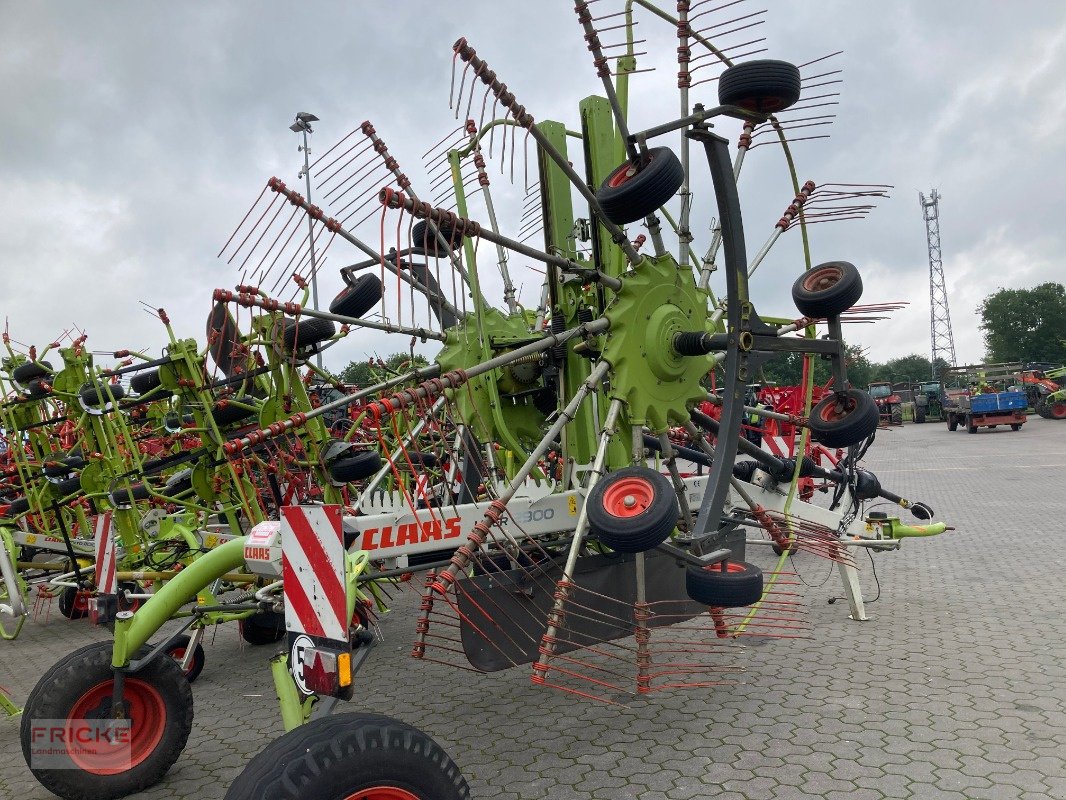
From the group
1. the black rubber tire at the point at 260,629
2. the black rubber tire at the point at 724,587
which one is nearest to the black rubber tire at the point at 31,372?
the black rubber tire at the point at 260,629

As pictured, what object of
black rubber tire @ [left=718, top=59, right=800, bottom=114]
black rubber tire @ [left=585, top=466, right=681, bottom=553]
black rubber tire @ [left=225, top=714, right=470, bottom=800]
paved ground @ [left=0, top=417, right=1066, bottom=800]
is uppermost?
black rubber tire @ [left=718, top=59, right=800, bottom=114]

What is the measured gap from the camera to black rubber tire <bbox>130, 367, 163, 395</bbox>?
7.35 m

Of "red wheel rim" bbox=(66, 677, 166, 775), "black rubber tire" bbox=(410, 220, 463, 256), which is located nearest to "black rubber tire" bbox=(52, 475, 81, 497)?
"black rubber tire" bbox=(410, 220, 463, 256)

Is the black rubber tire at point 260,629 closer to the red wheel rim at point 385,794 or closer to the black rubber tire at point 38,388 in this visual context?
the black rubber tire at point 38,388

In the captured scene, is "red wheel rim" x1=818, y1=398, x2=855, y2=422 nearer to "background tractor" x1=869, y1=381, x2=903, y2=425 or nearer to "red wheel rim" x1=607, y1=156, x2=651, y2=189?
"red wheel rim" x1=607, y1=156, x2=651, y2=189

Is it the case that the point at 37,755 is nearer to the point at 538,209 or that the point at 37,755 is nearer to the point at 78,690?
the point at 78,690

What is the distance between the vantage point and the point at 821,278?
5531mm

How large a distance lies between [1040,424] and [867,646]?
31422 mm

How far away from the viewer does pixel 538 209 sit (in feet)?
24.2

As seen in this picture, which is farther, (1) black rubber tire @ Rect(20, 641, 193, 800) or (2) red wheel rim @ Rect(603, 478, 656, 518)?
(2) red wheel rim @ Rect(603, 478, 656, 518)

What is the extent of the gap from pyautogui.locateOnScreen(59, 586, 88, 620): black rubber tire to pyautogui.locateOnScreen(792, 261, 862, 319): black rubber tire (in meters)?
8.19

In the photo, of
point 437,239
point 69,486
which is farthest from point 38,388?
point 437,239

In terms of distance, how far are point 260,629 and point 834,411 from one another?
5.16m

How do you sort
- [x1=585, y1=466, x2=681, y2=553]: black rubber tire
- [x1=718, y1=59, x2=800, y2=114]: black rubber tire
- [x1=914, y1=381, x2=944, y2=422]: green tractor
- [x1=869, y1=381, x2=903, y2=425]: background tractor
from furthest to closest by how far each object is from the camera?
[x1=914, y1=381, x2=944, y2=422]: green tractor < [x1=869, y1=381, x2=903, y2=425]: background tractor < [x1=718, y1=59, x2=800, y2=114]: black rubber tire < [x1=585, y1=466, x2=681, y2=553]: black rubber tire
